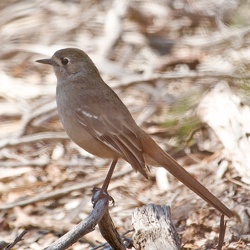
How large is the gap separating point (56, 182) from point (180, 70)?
2.46 metres

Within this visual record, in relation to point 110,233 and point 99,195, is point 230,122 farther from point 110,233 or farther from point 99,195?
point 110,233

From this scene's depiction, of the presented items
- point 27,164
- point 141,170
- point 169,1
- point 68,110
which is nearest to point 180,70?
point 169,1

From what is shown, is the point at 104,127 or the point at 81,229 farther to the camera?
the point at 104,127

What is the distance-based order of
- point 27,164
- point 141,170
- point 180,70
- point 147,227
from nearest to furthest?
point 147,227, point 141,170, point 27,164, point 180,70

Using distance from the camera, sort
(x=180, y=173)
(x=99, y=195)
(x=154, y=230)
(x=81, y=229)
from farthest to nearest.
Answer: (x=99, y=195) < (x=180, y=173) < (x=154, y=230) < (x=81, y=229)

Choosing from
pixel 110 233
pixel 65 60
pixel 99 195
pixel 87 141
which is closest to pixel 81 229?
pixel 110 233

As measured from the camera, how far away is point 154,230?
16.0ft

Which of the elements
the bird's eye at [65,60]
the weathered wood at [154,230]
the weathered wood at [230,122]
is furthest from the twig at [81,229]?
the weathered wood at [230,122]

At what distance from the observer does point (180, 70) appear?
9.26 meters

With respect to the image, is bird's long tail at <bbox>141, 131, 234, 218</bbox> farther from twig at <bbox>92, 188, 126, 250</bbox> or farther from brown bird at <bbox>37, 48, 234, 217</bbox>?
twig at <bbox>92, 188, 126, 250</bbox>

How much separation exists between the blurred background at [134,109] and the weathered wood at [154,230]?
0.52 meters

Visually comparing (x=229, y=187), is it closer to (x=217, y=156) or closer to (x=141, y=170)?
(x=217, y=156)

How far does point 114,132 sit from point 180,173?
0.62 metres

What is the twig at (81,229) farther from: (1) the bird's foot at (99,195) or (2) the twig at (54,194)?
(2) the twig at (54,194)
